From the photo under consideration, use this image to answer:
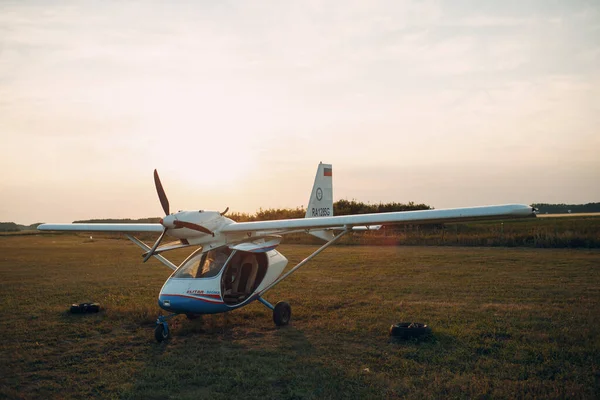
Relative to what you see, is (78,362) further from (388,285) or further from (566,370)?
(388,285)

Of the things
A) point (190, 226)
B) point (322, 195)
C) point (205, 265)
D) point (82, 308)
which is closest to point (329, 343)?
point (205, 265)

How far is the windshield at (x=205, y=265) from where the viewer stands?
10.5 meters

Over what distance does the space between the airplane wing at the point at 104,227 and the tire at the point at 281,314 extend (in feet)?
13.5

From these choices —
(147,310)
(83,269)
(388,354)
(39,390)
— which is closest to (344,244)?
(83,269)

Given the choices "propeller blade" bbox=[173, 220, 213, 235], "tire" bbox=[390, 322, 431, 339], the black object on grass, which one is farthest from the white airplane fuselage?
the black object on grass

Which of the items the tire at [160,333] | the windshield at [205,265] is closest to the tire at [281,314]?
the windshield at [205,265]

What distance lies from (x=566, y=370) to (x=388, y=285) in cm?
939

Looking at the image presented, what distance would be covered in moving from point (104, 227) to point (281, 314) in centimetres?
703

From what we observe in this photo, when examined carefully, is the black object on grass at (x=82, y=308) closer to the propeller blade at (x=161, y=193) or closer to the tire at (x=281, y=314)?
the propeller blade at (x=161, y=193)

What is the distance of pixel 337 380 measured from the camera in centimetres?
729

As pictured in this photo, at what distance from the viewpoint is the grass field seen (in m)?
7.05

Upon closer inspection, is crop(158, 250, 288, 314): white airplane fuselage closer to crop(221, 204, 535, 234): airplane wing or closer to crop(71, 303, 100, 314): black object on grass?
crop(221, 204, 535, 234): airplane wing

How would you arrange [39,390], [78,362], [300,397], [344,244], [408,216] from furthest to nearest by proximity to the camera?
[344,244], [408,216], [78,362], [39,390], [300,397]

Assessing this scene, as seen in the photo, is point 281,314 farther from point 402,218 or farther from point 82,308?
point 82,308
